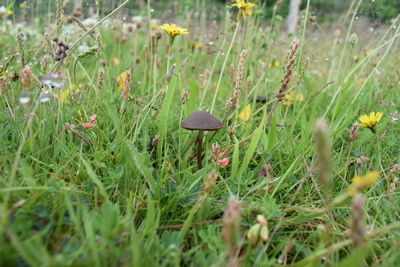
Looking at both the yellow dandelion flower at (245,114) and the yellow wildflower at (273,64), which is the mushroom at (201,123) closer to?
the yellow dandelion flower at (245,114)

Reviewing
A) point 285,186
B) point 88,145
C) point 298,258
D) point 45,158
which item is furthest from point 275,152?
point 45,158

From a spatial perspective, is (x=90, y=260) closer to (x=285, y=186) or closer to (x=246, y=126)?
(x=285, y=186)

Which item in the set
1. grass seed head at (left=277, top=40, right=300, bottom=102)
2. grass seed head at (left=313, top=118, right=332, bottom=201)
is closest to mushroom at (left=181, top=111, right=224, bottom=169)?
grass seed head at (left=277, top=40, right=300, bottom=102)

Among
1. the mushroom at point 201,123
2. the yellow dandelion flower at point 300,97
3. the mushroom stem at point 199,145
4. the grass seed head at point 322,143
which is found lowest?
the yellow dandelion flower at point 300,97

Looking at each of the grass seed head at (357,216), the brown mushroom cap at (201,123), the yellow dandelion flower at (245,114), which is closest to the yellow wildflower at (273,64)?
the yellow dandelion flower at (245,114)

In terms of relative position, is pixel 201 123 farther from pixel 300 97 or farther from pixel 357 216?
pixel 300 97

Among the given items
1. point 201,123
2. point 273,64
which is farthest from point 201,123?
point 273,64

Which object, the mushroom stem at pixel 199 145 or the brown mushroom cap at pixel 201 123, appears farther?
the mushroom stem at pixel 199 145

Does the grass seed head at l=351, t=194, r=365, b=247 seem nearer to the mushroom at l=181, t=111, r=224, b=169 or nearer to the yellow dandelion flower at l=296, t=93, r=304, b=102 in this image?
the mushroom at l=181, t=111, r=224, b=169
